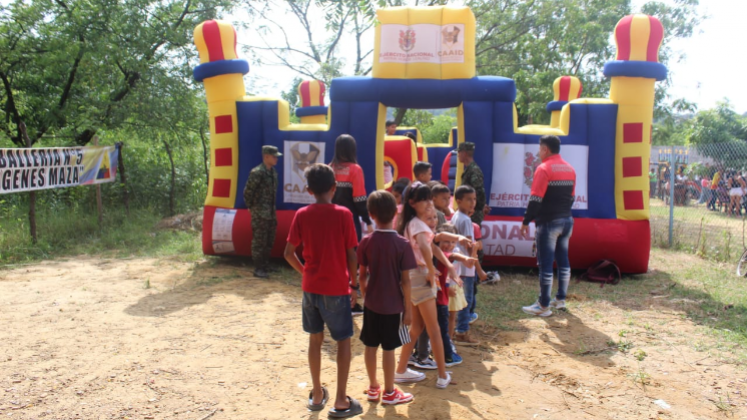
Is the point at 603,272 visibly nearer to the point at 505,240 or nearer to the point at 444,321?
the point at 505,240

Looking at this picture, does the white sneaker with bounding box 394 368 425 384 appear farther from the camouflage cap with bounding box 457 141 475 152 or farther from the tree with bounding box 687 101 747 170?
the tree with bounding box 687 101 747 170

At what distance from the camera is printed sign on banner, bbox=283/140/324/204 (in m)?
7.27

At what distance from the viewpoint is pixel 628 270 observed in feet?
22.7

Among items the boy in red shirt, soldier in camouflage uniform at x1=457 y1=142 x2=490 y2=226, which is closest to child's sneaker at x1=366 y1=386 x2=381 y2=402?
the boy in red shirt

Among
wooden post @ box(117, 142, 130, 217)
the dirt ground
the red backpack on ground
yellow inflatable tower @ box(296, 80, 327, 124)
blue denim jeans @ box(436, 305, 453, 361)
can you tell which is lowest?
the dirt ground

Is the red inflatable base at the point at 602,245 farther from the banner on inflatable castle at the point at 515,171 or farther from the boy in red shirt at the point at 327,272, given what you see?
the boy in red shirt at the point at 327,272

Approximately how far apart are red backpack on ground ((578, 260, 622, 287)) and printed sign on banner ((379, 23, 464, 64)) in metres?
3.13

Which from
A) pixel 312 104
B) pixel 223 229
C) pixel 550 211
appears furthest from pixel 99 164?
pixel 550 211

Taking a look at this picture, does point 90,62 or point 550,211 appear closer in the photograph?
point 550,211

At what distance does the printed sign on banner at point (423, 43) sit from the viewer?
682cm

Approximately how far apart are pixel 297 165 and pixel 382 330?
4.39 metres

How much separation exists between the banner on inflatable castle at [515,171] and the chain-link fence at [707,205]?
12.0ft

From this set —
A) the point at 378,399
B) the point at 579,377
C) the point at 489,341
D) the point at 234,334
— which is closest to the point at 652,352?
the point at 579,377

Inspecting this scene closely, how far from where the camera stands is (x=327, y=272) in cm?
317
